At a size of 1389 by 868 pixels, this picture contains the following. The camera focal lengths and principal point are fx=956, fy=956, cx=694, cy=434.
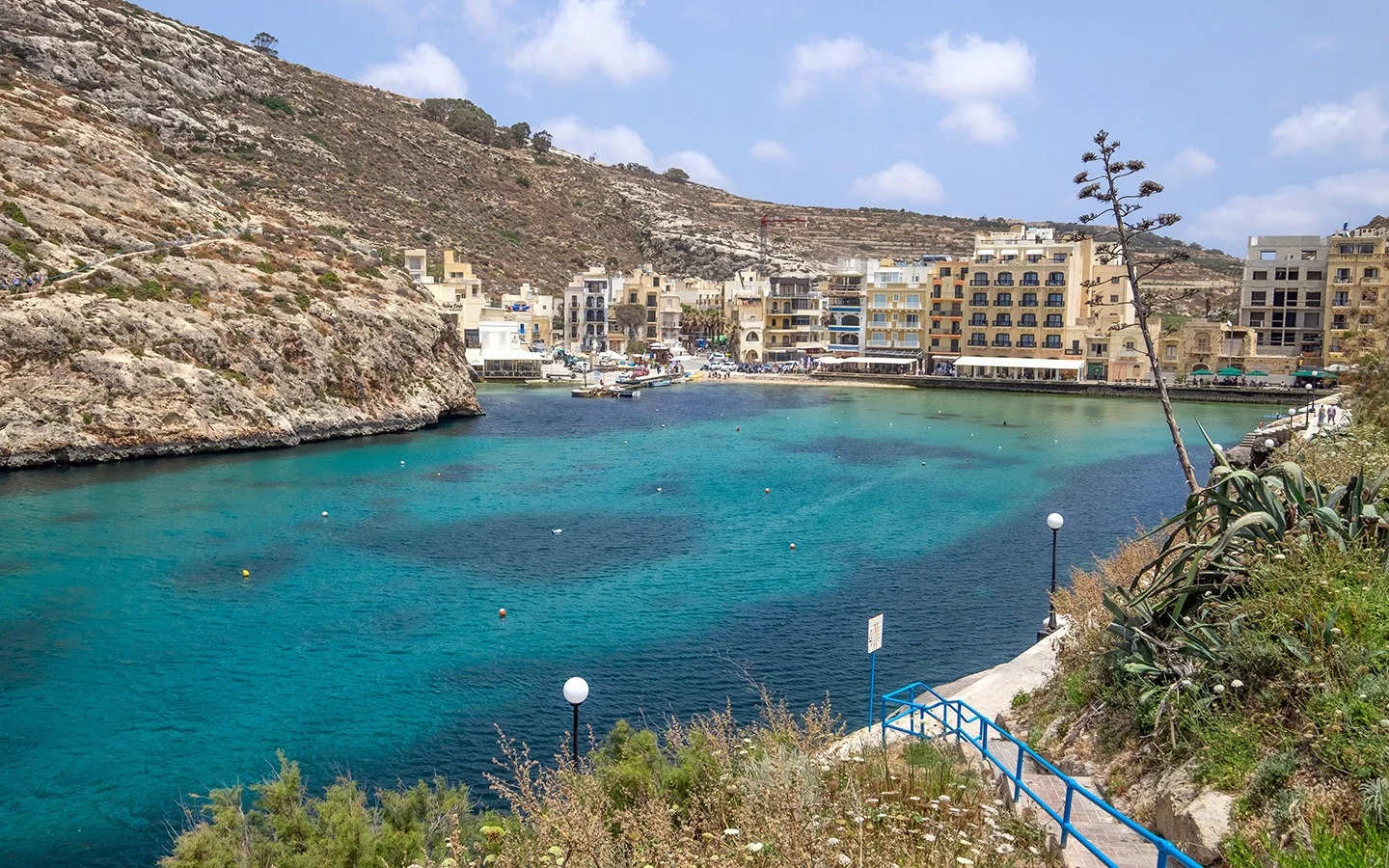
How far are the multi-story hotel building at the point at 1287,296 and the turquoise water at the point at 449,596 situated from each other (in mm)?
45595

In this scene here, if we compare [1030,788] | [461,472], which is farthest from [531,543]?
[1030,788]

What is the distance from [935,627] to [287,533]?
66.2ft

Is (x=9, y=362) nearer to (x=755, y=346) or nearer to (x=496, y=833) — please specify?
(x=496, y=833)

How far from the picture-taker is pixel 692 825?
27.2 ft

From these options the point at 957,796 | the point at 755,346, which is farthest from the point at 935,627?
the point at 755,346

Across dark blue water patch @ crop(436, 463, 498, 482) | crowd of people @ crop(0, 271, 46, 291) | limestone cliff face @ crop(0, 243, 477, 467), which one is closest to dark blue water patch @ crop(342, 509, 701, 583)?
dark blue water patch @ crop(436, 463, 498, 482)

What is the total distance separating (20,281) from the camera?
4416cm

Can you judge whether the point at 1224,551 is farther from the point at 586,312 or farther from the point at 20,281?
the point at 586,312

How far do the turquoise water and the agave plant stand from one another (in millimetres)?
7733

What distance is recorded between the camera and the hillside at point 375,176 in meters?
84.0

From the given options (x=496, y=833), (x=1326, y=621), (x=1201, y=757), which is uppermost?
(x=1326, y=621)

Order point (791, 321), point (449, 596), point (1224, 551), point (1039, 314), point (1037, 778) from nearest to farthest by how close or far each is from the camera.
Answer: point (1037, 778), point (1224, 551), point (449, 596), point (1039, 314), point (791, 321)

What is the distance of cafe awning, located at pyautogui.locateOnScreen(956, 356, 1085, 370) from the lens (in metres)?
84.4

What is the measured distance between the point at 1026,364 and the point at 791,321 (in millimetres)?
29892
